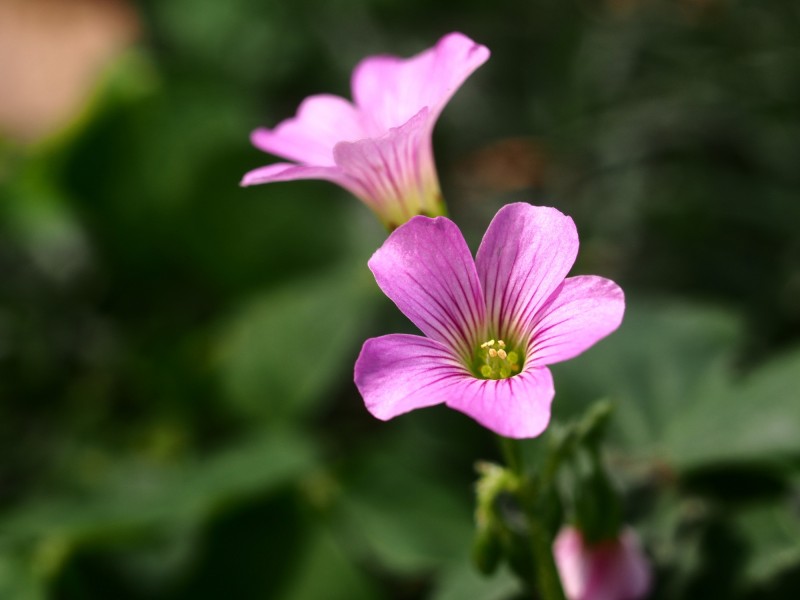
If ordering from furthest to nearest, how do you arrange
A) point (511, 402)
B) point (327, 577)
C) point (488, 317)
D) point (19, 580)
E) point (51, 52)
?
point (51, 52)
point (327, 577)
point (19, 580)
point (488, 317)
point (511, 402)

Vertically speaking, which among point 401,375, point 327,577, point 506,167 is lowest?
point 327,577

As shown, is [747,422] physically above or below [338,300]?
below

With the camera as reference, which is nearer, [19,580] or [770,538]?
[770,538]

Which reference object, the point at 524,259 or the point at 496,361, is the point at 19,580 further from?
the point at 524,259

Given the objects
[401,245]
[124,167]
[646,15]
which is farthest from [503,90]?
[401,245]

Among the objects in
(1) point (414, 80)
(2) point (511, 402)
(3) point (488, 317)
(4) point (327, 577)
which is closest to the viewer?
(2) point (511, 402)

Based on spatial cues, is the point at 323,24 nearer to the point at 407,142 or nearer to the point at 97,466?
the point at 97,466

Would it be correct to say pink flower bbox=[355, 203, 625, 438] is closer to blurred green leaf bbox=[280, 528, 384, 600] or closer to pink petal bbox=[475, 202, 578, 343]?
pink petal bbox=[475, 202, 578, 343]

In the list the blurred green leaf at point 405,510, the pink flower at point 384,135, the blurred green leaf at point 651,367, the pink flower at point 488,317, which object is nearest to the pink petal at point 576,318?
the pink flower at point 488,317

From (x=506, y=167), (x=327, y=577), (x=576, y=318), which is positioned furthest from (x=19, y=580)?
(x=506, y=167)
